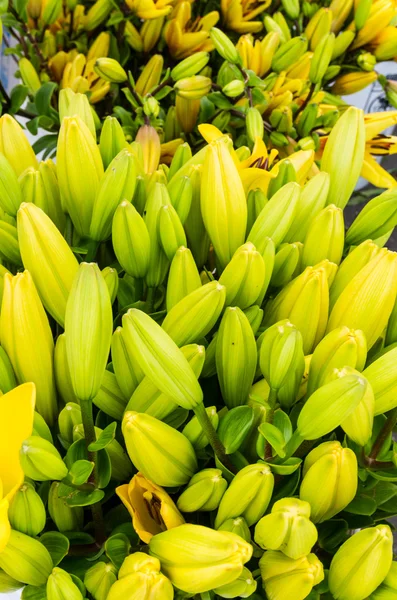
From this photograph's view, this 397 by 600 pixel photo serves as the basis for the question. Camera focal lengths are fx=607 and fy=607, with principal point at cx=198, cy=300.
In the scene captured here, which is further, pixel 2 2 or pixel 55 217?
pixel 2 2

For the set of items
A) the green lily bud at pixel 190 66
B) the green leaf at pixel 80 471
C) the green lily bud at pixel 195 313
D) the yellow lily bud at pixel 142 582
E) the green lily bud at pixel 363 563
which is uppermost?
the green lily bud at pixel 190 66

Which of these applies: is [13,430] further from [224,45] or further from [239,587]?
[224,45]

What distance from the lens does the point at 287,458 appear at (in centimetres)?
20

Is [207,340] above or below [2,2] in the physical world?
below

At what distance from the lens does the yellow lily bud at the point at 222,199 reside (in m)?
0.24

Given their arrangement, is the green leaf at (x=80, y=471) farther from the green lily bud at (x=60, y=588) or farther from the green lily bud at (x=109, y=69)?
the green lily bud at (x=109, y=69)

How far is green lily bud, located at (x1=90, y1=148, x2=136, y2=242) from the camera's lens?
0.79 feet

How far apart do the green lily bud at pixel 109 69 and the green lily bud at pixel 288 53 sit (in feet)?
0.42

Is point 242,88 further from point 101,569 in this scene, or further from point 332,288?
point 101,569

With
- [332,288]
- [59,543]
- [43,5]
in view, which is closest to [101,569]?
[59,543]

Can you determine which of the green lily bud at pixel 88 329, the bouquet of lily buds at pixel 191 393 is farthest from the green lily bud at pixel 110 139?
the green lily bud at pixel 88 329

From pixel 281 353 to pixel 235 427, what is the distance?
0.10 ft

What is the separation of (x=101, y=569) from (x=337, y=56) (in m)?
0.50

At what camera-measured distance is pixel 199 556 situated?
18 centimetres
